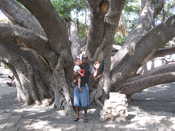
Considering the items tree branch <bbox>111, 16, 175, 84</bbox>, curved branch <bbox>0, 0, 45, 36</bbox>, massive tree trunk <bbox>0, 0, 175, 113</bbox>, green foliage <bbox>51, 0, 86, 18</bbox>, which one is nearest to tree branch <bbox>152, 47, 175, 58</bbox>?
massive tree trunk <bbox>0, 0, 175, 113</bbox>

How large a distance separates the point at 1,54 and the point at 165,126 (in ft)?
16.1

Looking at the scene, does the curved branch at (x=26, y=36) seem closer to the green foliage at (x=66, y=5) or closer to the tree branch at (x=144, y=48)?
the tree branch at (x=144, y=48)

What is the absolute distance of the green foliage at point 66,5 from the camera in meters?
14.7

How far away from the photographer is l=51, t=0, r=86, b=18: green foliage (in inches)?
577

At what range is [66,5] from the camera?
1481cm

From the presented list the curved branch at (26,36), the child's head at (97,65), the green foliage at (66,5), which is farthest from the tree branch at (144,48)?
the green foliage at (66,5)

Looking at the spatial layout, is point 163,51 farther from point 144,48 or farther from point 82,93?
point 82,93

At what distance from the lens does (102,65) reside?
8398mm

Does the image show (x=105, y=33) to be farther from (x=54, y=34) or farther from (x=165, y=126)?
(x=165, y=126)

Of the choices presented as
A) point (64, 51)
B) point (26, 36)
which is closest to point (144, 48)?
point (64, 51)

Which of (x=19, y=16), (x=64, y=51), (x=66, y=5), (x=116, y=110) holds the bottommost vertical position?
(x=116, y=110)

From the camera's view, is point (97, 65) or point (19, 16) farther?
point (97, 65)

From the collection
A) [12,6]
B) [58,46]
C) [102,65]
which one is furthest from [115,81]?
[12,6]

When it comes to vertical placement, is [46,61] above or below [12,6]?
below
